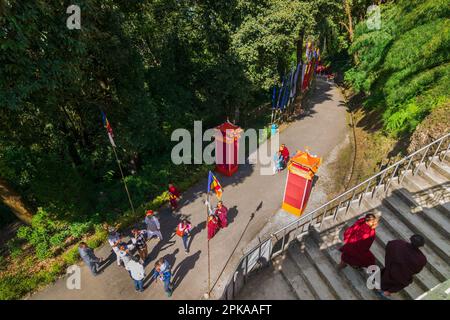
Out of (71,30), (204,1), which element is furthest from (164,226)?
(204,1)

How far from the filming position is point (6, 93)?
7051 mm

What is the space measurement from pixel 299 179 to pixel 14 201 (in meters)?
12.1

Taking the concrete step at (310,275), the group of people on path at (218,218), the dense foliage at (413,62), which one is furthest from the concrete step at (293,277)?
the dense foliage at (413,62)

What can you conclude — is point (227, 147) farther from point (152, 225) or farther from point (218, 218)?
point (152, 225)

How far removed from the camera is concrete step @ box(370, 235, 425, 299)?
5688mm

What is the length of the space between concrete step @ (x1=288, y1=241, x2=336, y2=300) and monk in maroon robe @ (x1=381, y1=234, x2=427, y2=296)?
4.82 ft

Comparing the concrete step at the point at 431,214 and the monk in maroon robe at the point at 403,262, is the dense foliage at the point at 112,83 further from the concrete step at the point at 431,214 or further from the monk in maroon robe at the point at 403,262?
the concrete step at the point at 431,214

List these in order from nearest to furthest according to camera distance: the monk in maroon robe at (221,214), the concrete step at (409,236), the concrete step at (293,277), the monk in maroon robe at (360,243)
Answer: the concrete step at (409,236) → the monk in maroon robe at (360,243) → the concrete step at (293,277) → the monk in maroon robe at (221,214)

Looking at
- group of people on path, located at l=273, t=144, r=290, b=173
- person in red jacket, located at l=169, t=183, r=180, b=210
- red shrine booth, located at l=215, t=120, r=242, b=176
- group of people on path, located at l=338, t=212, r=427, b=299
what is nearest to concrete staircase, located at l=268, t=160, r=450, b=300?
group of people on path, located at l=338, t=212, r=427, b=299

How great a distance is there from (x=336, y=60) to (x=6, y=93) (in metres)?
39.2

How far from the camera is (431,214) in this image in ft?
21.3

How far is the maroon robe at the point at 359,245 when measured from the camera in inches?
233

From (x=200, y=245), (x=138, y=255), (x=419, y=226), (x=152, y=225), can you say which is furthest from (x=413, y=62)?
(x=138, y=255)

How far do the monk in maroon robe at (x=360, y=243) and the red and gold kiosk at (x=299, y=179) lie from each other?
3951 mm
